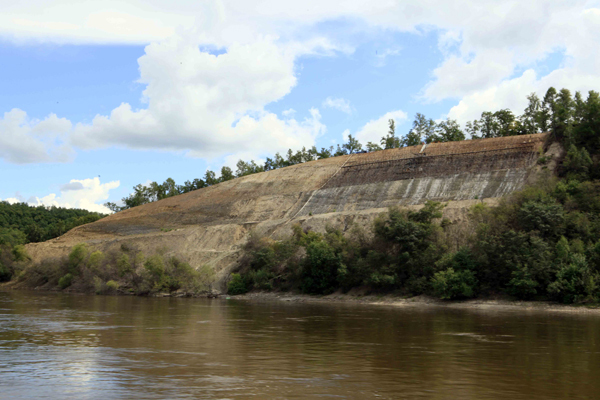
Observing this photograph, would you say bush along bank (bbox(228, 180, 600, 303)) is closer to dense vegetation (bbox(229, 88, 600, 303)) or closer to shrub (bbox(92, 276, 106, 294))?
dense vegetation (bbox(229, 88, 600, 303))

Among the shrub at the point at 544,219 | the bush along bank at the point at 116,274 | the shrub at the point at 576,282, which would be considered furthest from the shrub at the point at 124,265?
the shrub at the point at 576,282

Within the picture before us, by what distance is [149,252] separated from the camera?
84062 mm

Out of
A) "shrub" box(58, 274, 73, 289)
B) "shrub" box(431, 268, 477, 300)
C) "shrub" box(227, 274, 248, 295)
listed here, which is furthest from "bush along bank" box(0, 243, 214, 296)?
"shrub" box(431, 268, 477, 300)

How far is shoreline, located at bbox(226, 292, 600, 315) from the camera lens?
45.7m

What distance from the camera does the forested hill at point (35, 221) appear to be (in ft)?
424

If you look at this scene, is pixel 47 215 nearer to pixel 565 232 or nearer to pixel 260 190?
pixel 260 190

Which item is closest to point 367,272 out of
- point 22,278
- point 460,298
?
point 460,298

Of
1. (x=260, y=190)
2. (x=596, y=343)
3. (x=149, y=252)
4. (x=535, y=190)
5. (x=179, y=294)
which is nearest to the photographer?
(x=596, y=343)

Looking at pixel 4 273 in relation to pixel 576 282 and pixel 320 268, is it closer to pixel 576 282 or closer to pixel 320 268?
pixel 320 268

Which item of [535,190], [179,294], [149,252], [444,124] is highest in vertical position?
[444,124]

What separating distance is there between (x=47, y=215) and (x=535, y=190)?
160 meters

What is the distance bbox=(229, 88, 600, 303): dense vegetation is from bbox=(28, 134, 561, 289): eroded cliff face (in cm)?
753

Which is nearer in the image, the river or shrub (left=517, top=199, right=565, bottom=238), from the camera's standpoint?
the river

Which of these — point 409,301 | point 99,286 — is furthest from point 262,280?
point 99,286
